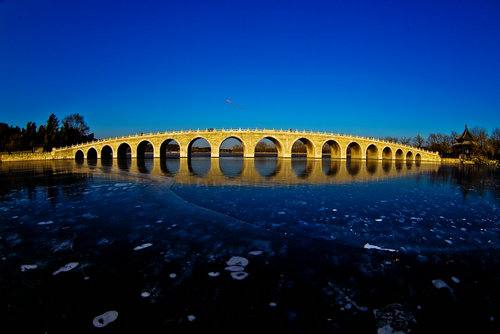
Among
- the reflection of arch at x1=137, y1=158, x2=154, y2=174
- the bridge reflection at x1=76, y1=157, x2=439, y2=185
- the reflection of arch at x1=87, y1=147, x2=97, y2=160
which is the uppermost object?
the reflection of arch at x1=87, y1=147, x2=97, y2=160

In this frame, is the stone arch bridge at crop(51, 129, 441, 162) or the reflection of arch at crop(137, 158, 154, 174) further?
the stone arch bridge at crop(51, 129, 441, 162)

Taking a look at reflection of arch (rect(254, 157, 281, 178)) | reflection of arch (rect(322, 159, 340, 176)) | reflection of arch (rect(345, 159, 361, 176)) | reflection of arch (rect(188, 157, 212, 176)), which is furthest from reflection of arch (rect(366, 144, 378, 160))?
reflection of arch (rect(188, 157, 212, 176))

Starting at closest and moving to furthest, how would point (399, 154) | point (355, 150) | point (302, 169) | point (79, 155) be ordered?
1. point (302, 169)
2. point (79, 155)
3. point (355, 150)
4. point (399, 154)

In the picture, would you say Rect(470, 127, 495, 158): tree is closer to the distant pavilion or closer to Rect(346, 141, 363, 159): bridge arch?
the distant pavilion

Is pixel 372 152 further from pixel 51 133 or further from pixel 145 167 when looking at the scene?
pixel 51 133

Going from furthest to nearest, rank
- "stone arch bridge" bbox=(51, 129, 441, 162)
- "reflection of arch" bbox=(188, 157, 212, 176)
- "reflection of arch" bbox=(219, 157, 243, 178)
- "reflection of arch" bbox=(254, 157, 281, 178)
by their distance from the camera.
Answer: "stone arch bridge" bbox=(51, 129, 441, 162)
"reflection of arch" bbox=(188, 157, 212, 176)
"reflection of arch" bbox=(254, 157, 281, 178)
"reflection of arch" bbox=(219, 157, 243, 178)

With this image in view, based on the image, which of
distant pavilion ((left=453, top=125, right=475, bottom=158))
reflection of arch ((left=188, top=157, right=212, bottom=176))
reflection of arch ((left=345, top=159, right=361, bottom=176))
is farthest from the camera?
distant pavilion ((left=453, top=125, right=475, bottom=158))

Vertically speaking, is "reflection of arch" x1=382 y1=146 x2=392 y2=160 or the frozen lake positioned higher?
"reflection of arch" x1=382 y1=146 x2=392 y2=160

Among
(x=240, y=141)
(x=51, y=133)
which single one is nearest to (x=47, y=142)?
(x=51, y=133)

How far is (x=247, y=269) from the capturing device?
4660mm

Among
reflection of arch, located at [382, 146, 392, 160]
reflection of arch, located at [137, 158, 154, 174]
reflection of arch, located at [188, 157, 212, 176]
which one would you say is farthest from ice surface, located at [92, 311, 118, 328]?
reflection of arch, located at [382, 146, 392, 160]

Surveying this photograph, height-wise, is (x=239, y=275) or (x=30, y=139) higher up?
(x=30, y=139)

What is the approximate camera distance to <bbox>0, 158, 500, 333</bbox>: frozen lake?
332 cm

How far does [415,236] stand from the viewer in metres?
6.52
